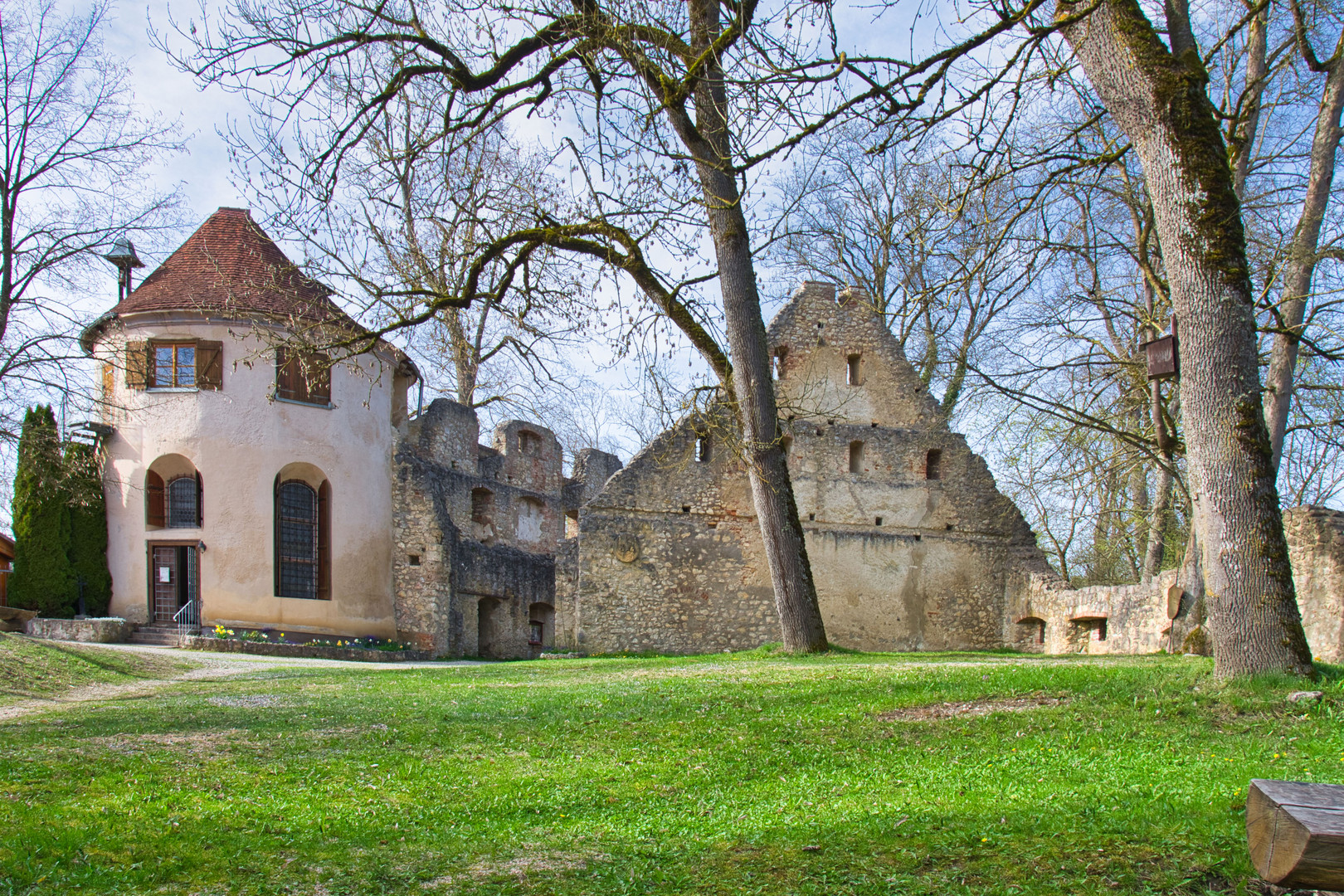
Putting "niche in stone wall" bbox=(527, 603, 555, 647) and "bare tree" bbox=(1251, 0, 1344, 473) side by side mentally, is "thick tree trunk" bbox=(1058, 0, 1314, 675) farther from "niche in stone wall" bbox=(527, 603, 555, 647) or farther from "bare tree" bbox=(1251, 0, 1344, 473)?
"niche in stone wall" bbox=(527, 603, 555, 647)

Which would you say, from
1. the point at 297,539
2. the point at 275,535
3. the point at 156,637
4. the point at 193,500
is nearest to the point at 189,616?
the point at 156,637

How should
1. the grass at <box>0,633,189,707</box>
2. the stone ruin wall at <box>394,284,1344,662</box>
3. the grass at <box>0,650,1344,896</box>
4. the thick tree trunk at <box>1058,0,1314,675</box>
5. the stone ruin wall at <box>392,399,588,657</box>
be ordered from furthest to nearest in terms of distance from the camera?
1. the stone ruin wall at <box>392,399,588,657</box>
2. the stone ruin wall at <box>394,284,1344,662</box>
3. the grass at <box>0,633,189,707</box>
4. the thick tree trunk at <box>1058,0,1314,675</box>
5. the grass at <box>0,650,1344,896</box>

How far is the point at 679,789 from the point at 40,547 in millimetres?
19070

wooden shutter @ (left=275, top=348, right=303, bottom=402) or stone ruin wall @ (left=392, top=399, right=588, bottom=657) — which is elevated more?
wooden shutter @ (left=275, top=348, right=303, bottom=402)

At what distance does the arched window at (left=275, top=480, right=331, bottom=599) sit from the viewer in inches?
862

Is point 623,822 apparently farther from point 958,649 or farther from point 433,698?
point 958,649

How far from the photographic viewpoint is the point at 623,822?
505 centimetres

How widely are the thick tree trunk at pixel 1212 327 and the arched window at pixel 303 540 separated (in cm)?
1869

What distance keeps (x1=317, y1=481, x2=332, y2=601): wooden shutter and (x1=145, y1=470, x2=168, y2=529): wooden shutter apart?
3.05m

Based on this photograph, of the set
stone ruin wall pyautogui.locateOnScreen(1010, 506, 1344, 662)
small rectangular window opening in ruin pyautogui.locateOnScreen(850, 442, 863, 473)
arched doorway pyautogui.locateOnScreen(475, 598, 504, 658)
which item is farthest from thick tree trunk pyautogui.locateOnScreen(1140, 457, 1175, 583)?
arched doorway pyautogui.locateOnScreen(475, 598, 504, 658)

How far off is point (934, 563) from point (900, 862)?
58.2ft

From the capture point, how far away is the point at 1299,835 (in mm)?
2650

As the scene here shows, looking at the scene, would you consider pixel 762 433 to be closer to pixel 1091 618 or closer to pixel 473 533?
pixel 1091 618

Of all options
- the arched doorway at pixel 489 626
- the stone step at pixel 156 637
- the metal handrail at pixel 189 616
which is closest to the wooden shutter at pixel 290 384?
the metal handrail at pixel 189 616
